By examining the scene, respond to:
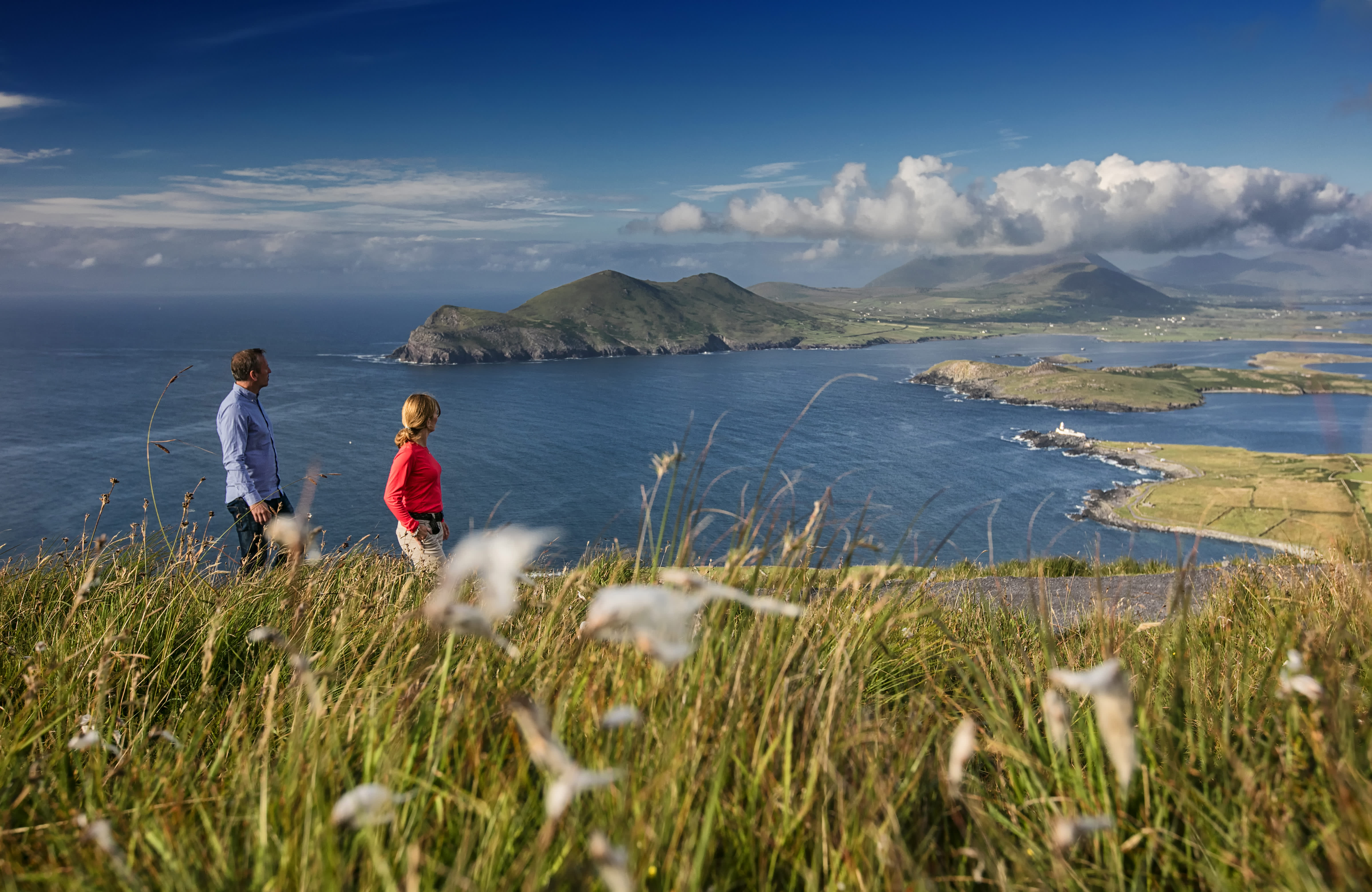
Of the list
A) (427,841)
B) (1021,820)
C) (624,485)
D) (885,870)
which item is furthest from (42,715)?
(624,485)

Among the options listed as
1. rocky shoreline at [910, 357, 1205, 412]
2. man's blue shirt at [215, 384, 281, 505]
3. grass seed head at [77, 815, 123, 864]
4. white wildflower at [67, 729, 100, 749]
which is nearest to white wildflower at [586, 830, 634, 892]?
grass seed head at [77, 815, 123, 864]

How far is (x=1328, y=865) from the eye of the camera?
174 centimetres

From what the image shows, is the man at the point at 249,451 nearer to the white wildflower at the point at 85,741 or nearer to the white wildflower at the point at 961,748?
the white wildflower at the point at 85,741

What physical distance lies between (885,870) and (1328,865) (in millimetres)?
971

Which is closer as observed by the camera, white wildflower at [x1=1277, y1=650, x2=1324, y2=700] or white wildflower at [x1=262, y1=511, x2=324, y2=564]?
white wildflower at [x1=1277, y1=650, x2=1324, y2=700]

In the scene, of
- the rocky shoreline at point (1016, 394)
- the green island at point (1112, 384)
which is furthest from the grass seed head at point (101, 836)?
the green island at point (1112, 384)

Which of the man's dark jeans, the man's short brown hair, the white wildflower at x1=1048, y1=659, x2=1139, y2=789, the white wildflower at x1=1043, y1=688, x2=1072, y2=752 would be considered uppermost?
A: the man's short brown hair

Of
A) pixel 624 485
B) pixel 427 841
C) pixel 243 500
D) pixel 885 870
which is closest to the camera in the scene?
pixel 427 841

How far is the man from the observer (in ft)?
21.7

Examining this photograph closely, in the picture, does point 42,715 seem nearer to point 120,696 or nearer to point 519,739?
point 120,696

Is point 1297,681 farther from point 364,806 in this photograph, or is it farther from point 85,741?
point 85,741

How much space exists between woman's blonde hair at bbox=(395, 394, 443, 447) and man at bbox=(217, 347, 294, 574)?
1051 mm

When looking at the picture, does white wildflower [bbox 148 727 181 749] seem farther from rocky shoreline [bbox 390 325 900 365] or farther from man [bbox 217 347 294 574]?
rocky shoreline [bbox 390 325 900 365]

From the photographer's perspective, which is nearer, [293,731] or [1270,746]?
[293,731]
